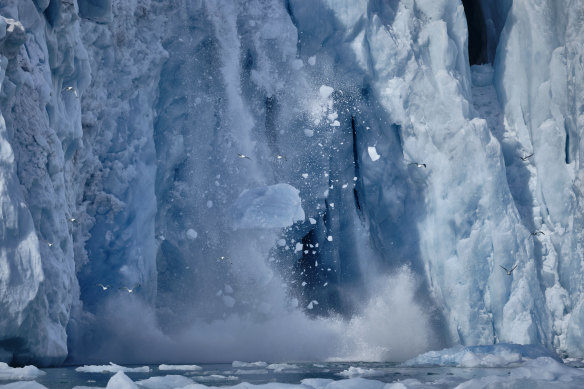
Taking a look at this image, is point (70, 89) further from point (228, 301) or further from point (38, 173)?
point (228, 301)

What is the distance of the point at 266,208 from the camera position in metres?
11.6

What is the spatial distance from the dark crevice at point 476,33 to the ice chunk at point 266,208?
511cm

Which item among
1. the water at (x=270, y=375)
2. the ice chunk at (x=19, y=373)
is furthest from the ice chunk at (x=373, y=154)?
the ice chunk at (x=19, y=373)

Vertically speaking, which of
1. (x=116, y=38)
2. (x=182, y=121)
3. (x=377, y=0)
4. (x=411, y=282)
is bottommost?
(x=411, y=282)

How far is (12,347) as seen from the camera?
295 inches

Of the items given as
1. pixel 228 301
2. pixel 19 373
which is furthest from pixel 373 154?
pixel 19 373

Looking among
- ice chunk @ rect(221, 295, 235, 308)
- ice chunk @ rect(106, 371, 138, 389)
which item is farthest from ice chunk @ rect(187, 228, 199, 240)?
ice chunk @ rect(106, 371, 138, 389)

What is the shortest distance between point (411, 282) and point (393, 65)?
11.8ft

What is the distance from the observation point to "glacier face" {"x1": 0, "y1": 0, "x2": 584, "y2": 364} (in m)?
10.9

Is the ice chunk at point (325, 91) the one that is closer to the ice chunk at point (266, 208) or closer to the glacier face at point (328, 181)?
the glacier face at point (328, 181)

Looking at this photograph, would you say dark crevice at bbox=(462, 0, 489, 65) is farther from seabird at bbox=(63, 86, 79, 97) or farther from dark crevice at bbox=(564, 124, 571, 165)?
seabird at bbox=(63, 86, 79, 97)

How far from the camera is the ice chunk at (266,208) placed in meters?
11.6

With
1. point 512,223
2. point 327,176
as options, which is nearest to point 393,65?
point 327,176

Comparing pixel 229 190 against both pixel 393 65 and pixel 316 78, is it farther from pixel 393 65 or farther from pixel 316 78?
pixel 393 65
